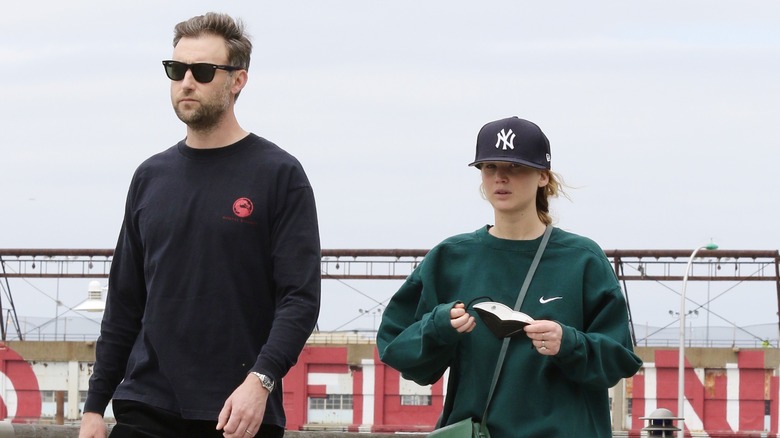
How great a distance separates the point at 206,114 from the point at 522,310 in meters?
1.04

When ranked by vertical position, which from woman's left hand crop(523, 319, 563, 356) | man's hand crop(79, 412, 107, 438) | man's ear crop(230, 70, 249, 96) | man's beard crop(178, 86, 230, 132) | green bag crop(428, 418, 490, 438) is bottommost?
man's hand crop(79, 412, 107, 438)

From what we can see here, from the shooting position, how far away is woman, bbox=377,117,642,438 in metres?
4.10

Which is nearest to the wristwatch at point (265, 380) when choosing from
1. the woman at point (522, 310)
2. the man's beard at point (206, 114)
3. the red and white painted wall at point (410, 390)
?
the woman at point (522, 310)

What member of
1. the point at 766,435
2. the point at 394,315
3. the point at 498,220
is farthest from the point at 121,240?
the point at 766,435

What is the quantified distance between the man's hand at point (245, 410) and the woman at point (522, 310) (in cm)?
44

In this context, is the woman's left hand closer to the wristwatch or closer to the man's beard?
the wristwatch

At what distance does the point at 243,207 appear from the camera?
4223 millimetres

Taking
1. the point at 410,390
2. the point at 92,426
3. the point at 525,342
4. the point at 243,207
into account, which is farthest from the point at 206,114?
the point at 410,390

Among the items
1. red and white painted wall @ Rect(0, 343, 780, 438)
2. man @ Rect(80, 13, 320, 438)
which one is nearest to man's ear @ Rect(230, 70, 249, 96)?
man @ Rect(80, 13, 320, 438)

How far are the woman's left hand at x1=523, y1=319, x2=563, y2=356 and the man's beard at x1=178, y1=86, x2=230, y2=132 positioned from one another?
3.54 feet

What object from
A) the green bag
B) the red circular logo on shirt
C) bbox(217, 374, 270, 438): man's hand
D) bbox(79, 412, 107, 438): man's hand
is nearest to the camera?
bbox(217, 374, 270, 438): man's hand

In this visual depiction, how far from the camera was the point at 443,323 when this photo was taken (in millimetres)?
4004

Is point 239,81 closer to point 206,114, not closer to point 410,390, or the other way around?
point 206,114

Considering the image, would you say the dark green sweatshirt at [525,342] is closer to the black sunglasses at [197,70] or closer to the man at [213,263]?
the man at [213,263]
